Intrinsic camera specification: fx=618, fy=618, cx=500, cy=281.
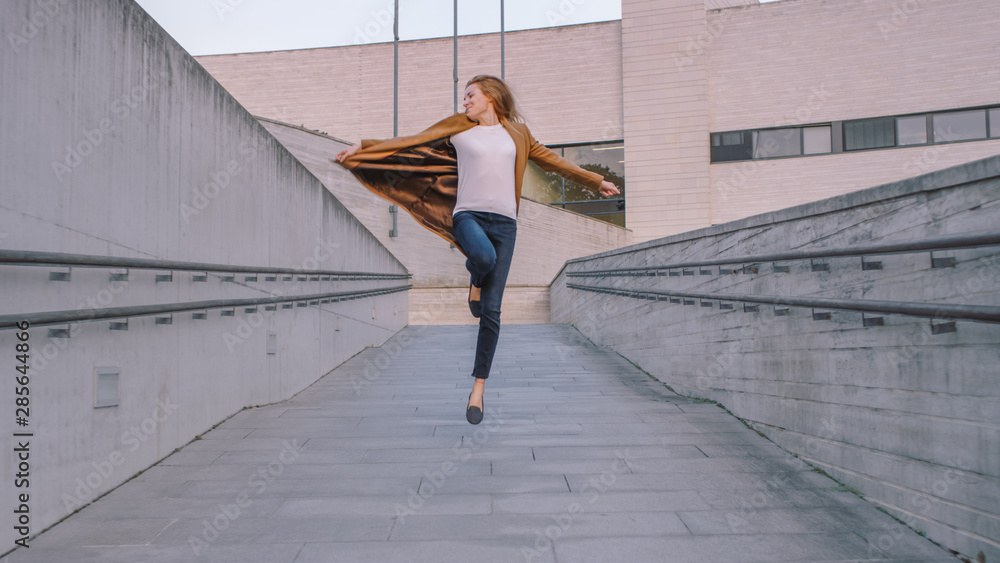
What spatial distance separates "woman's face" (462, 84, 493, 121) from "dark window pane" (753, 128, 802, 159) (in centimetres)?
1799

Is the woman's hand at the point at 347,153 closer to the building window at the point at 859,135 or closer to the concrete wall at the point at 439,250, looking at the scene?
the concrete wall at the point at 439,250

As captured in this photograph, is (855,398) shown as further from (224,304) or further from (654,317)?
(224,304)

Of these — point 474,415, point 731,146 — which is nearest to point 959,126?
point 731,146

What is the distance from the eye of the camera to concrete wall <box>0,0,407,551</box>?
93.0 inches

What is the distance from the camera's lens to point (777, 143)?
1938cm

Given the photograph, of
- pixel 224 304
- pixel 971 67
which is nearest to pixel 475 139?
pixel 224 304

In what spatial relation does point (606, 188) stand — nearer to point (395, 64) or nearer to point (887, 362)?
point (887, 362)

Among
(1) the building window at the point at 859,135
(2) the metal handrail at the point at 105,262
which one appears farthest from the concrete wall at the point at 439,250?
(2) the metal handrail at the point at 105,262

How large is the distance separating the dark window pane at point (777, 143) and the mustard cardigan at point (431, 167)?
56.8 ft

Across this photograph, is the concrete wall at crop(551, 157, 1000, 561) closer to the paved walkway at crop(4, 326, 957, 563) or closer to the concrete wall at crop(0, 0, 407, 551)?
the paved walkway at crop(4, 326, 957, 563)

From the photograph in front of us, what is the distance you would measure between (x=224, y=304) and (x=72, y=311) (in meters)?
1.41

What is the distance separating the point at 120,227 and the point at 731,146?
→ 1964 centimetres

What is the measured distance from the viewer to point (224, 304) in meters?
3.97

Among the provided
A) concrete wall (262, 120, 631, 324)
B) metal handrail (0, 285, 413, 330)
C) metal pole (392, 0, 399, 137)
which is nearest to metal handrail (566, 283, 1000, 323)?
metal handrail (0, 285, 413, 330)
